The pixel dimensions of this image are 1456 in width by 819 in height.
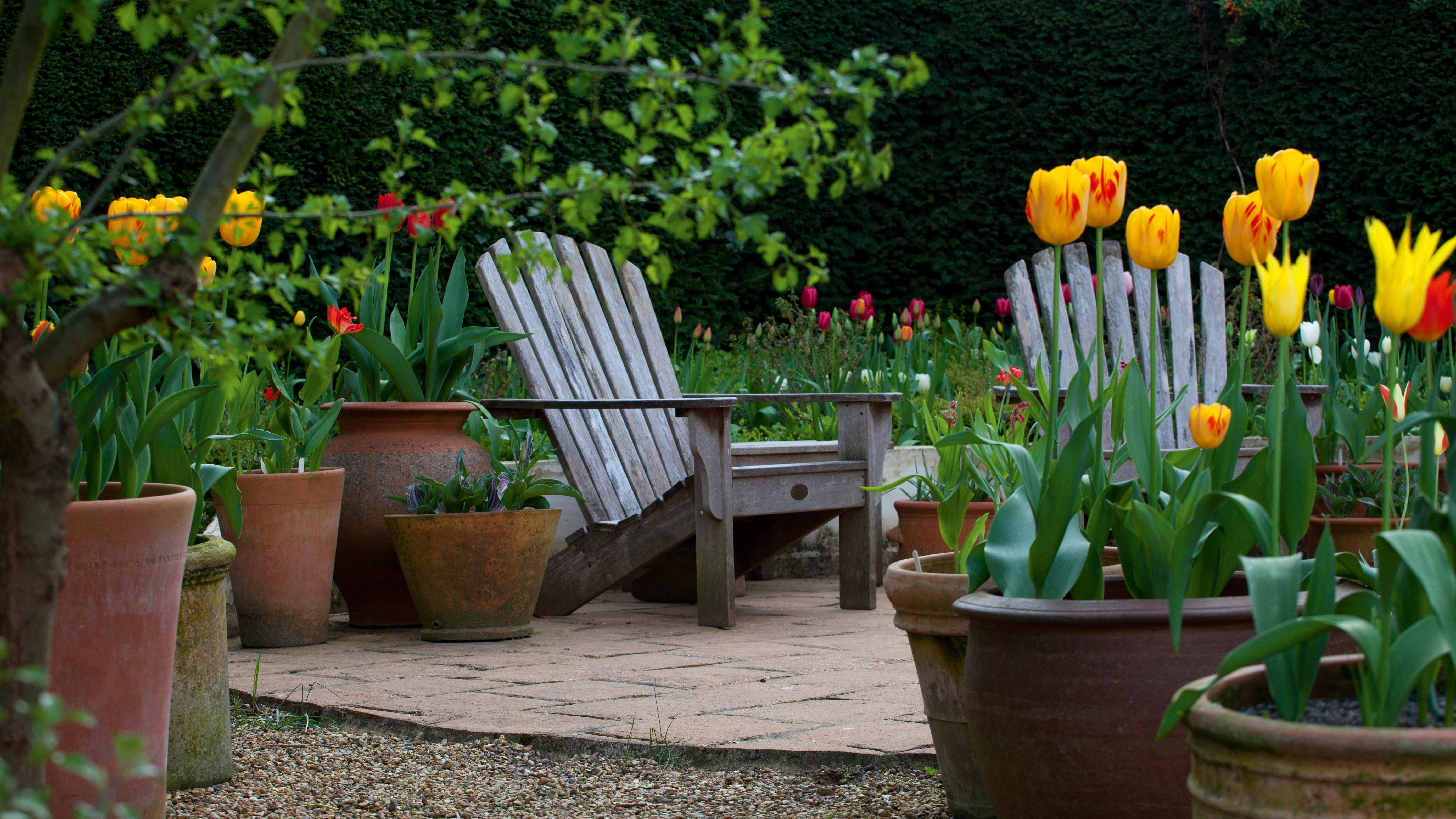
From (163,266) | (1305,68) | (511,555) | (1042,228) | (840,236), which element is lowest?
(511,555)

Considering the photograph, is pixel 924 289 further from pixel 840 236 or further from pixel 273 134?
pixel 273 134

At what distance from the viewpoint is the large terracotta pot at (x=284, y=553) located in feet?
10.6

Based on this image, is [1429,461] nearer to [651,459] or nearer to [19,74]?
[19,74]

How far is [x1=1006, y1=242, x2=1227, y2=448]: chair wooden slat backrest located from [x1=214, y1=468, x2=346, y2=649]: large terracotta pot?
1.86m

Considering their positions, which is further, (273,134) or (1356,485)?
(273,134)

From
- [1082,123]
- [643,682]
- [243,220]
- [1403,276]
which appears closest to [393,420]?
[643,682]

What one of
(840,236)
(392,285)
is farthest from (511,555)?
(840,236)

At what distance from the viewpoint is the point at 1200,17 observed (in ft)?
27.2

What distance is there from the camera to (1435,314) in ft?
3.68

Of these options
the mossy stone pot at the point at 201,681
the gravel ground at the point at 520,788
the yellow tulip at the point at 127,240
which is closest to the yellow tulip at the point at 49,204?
the yellow tulip at the point at 127,240

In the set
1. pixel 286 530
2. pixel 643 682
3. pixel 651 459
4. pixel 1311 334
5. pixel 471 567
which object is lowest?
pixel 643 682

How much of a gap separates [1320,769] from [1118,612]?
48 cm

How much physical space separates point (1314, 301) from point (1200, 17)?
14.4 ft

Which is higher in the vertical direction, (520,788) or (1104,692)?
(1104,692)
